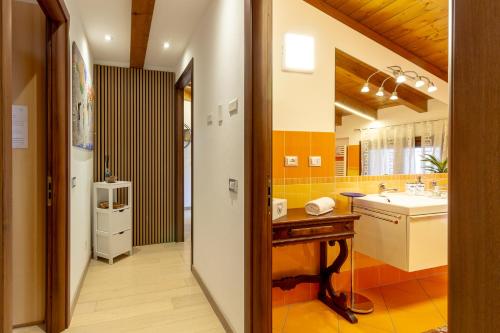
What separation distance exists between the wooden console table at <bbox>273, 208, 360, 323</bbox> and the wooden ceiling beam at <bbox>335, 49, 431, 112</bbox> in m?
1.37

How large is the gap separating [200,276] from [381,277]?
177cm

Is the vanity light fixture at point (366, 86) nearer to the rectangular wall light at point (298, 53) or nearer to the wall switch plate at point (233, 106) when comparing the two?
the rectangular wall light at point (298, 53)

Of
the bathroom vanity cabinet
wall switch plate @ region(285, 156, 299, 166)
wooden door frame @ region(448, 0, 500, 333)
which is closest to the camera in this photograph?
wooden door frame @ region(448, 0, 500, 333)

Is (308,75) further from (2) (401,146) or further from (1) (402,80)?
(2) (401,146)

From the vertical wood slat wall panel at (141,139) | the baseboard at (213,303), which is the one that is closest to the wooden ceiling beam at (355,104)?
the baseboard at (213,303)

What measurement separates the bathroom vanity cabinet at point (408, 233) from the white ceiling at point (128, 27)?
92.3 inches

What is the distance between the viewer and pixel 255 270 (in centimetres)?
170

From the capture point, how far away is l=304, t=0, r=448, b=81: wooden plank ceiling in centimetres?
251

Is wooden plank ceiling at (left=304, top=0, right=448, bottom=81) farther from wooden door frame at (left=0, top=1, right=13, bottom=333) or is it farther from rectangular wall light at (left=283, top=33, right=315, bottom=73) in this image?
wooden door frame at (left=0, top=1, right=13, bottom=333)

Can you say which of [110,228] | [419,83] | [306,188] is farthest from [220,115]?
[110,228]

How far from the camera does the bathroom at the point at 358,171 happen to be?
2.36 m

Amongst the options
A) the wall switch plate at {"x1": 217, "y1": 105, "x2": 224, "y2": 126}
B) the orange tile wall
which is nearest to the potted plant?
the orange tile wall

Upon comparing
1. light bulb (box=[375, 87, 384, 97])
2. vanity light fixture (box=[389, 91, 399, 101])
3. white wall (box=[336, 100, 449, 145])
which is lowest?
white wall (box=[336, 100, 449, 145])

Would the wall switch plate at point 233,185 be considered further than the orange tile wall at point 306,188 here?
No
